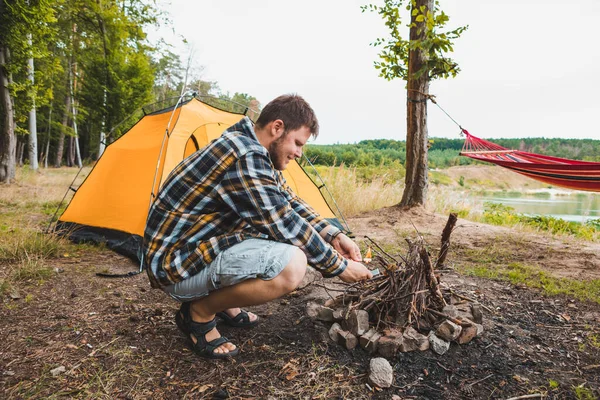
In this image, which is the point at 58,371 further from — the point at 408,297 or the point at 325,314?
the point at 408,297

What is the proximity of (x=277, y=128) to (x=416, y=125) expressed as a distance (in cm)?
413

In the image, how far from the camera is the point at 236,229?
1603 mm

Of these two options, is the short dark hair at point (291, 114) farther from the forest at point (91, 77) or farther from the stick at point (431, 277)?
the forest at point (91, 77)

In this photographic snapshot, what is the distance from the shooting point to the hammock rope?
10.9 ft

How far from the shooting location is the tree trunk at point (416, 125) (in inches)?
202

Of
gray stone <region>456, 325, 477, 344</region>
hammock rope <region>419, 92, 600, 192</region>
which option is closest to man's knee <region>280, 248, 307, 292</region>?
gray stone <region>456, 325, 477, 344</region>

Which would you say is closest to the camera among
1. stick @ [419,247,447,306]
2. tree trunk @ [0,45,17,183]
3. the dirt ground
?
the dirt ground

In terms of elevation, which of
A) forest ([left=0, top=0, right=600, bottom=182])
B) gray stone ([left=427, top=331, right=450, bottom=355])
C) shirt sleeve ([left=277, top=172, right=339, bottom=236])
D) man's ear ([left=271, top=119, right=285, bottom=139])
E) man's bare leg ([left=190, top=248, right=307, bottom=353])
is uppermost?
forest ([left=0, top=0, right=600, bottom=182])

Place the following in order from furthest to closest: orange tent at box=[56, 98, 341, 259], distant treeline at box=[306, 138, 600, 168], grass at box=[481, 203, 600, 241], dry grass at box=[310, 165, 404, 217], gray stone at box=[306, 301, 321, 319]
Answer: distant treeline at box=[306, 138, 600, 168] → dry grass at box=[310, 165, 404, 217] → grass at box=[481, 203, 600, 241] → orange tent at box=[56, 98, 341, 259] → gray stone at box=[306, 301, 321, 319]

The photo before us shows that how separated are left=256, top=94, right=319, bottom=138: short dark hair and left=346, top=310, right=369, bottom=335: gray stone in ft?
2.85

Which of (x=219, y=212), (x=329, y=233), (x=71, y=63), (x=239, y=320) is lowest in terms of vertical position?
A: (x=239, y=320)

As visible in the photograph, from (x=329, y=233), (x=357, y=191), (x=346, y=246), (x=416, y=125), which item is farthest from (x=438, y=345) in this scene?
(x=357, y=191)

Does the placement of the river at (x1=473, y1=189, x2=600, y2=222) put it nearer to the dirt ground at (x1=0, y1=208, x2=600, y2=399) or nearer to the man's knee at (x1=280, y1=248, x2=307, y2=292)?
the dirt ground at (x1=0, y1=208, x2=600, y2=399)

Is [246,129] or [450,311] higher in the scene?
[246,129]
